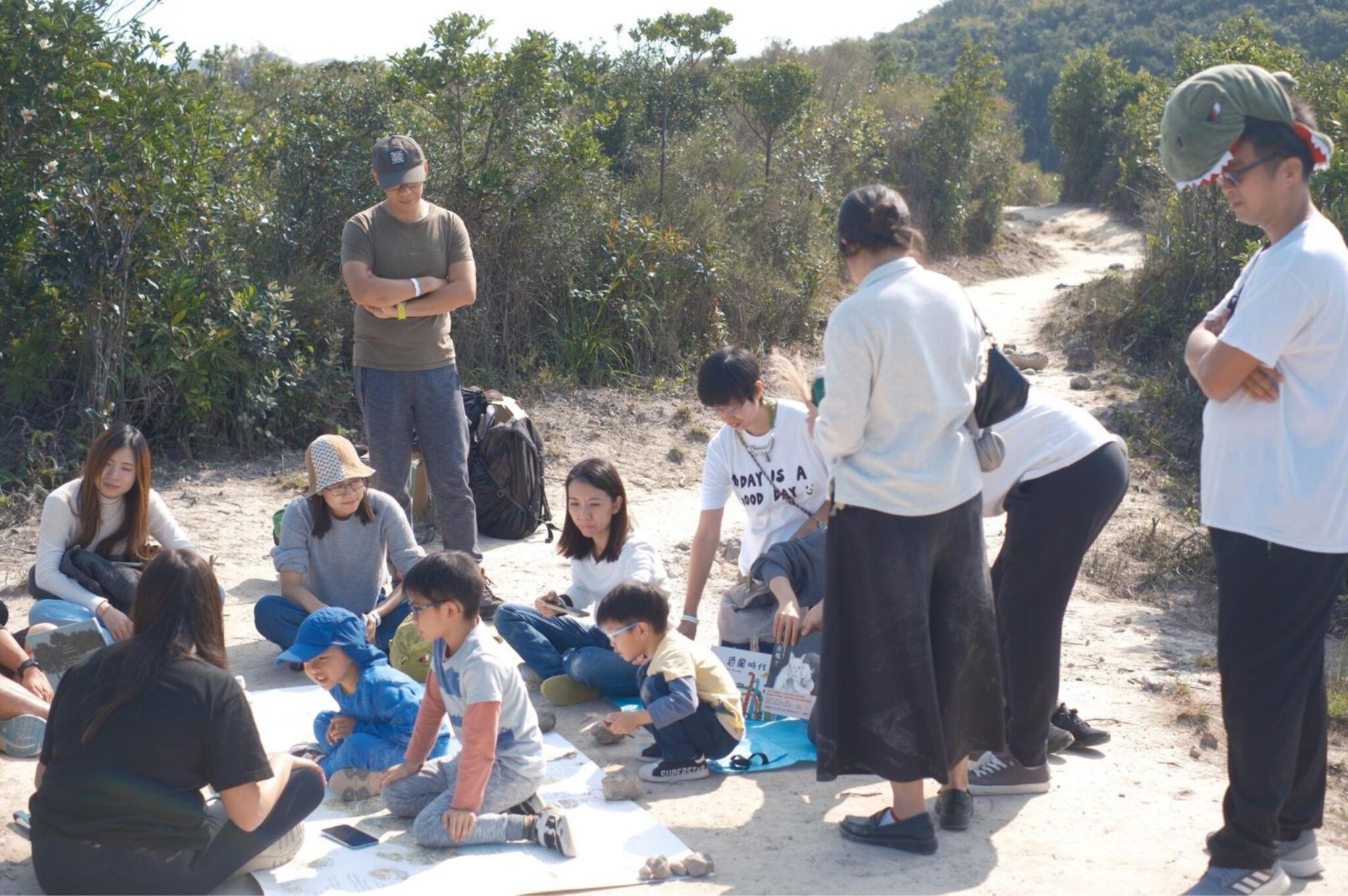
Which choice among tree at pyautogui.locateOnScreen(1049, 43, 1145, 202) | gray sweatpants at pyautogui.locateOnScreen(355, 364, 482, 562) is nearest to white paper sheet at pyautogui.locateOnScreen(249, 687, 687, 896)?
gray sweatpants at pyautogui.locateOnScreen(355, 364, 482, 562)

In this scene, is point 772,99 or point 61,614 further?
point 772,99

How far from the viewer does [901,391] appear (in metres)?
3.16

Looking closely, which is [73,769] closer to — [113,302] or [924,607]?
[924,607]

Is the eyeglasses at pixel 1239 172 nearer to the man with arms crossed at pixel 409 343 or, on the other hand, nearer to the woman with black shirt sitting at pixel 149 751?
the woman with black shirt sitting at pixel 149 751

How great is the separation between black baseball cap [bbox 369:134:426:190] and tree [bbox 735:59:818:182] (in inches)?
359

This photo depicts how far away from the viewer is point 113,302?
731 cm

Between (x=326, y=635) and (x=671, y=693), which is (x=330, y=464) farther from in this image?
(x=671, y=693)

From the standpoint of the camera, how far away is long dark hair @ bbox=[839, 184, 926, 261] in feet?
10.5

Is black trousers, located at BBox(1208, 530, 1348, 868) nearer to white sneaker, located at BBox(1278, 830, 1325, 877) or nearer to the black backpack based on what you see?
white sneaker, located at BBox(1278, 830, 1325, 877)

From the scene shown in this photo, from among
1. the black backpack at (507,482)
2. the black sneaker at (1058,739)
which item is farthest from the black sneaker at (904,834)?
the black backpack at (507,482)

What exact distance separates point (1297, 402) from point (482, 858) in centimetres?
230

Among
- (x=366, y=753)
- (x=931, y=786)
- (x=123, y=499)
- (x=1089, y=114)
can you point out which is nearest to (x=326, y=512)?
(x=123, y=499)

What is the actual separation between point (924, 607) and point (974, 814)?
81 cm

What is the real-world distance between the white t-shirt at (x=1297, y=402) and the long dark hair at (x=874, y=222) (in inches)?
30.9
